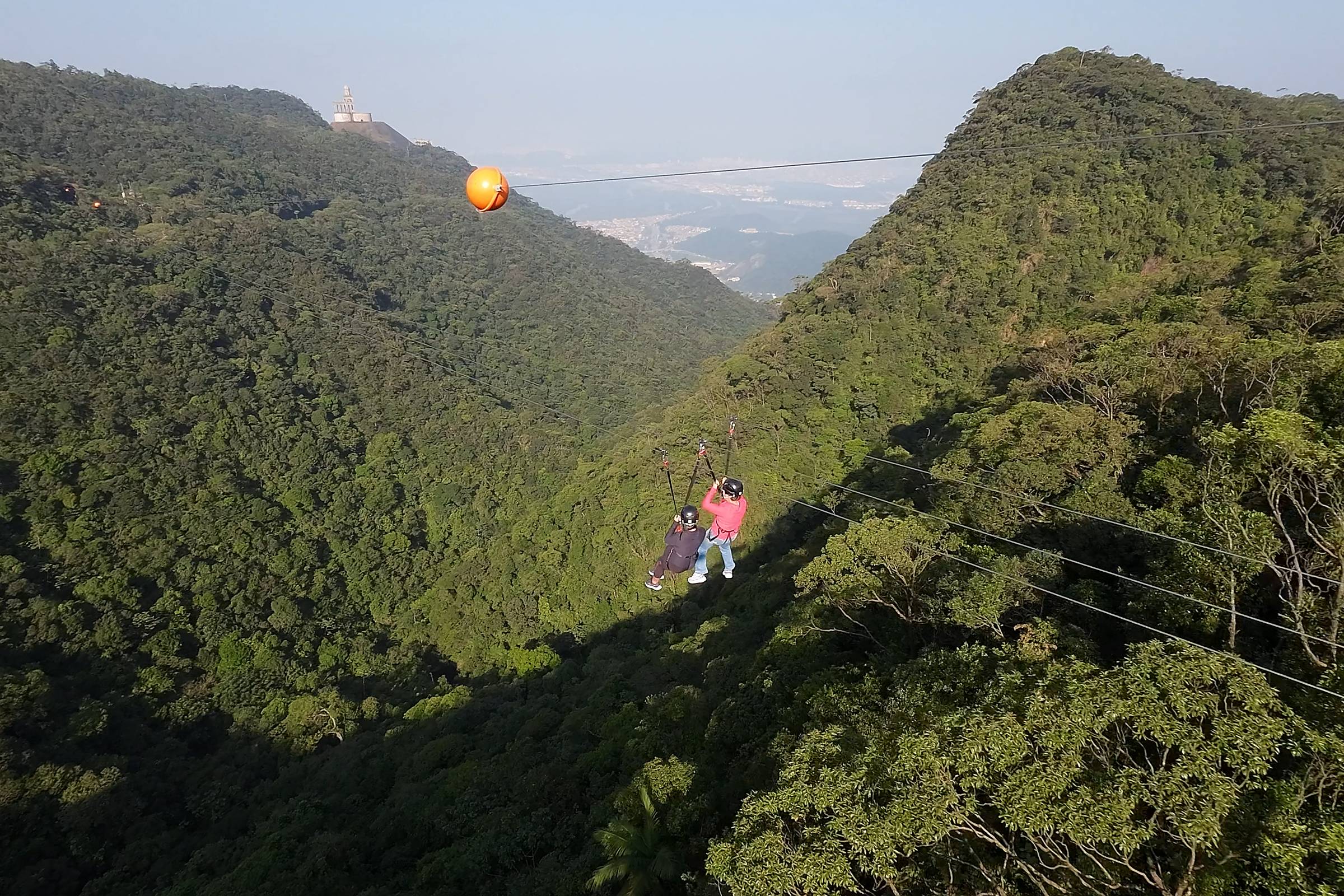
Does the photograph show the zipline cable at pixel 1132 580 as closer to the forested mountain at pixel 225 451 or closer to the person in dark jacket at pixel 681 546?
the person in dark jacket at pixel 681 546

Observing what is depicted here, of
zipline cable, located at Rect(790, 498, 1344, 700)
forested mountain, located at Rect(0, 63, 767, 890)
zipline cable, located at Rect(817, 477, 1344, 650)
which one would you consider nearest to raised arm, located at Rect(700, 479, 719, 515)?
zipline cable, located at Rect(790, 498, 1344, 700)

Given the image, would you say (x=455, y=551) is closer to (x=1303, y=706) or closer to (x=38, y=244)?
(x=38, y=244)

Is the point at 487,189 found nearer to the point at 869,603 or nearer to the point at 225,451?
the point at 869,603

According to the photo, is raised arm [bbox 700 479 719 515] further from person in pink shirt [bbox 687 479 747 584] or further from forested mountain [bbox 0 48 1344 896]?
forested mountain [bbox 0 48 1344 896]

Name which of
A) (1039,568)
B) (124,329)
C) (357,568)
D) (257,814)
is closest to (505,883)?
(1039,568)

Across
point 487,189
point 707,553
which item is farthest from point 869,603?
point 487,189
